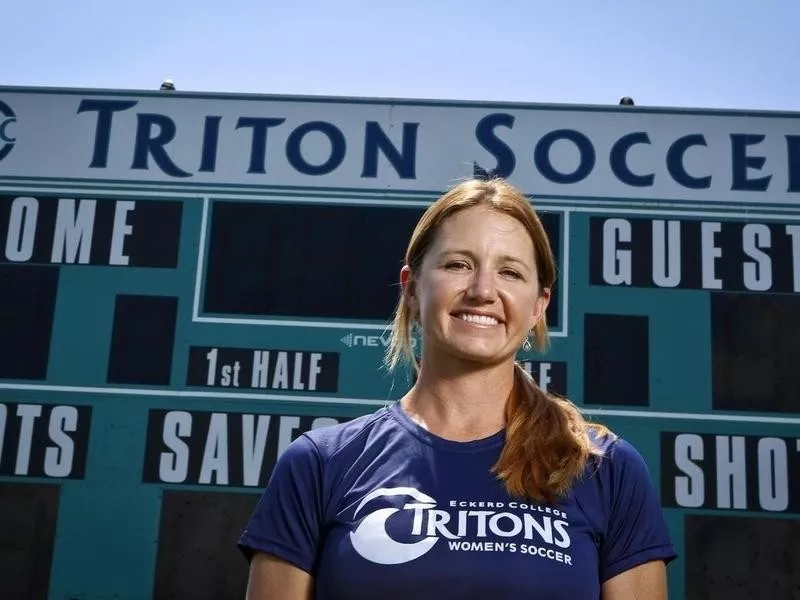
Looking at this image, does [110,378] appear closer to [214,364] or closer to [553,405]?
[214,364]

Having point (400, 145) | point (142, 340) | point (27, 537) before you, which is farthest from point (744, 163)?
point (27, 537)

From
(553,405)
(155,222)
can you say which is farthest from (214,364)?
(553,405)

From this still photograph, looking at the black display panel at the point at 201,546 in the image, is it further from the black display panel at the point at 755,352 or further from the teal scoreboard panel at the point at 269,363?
the black display panel at the point at 755,352

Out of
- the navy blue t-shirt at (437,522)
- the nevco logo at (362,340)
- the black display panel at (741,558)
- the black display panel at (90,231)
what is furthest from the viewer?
the black display panel at (90,231)

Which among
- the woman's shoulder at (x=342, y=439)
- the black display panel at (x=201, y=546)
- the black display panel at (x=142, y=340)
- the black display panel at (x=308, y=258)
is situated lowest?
the black display panel at (x=201, y=546)

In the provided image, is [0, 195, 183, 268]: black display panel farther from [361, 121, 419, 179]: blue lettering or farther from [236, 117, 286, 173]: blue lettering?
[361, 121, 419, 179]: blue lettering

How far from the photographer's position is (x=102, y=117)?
4730mm

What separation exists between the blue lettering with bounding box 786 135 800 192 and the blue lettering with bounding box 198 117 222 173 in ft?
8.87

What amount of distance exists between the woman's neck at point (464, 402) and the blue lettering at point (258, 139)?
3.20 meters

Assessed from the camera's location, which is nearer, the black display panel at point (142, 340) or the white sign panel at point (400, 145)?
the black display panel at point (142, 340)

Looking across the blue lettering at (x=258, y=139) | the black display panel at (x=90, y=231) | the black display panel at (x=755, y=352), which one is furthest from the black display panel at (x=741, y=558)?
the black display panel at (x=90, y=231)

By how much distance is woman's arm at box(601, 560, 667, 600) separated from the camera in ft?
4.65

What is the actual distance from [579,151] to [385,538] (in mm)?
3500

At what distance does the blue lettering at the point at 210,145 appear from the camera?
4.64 m
